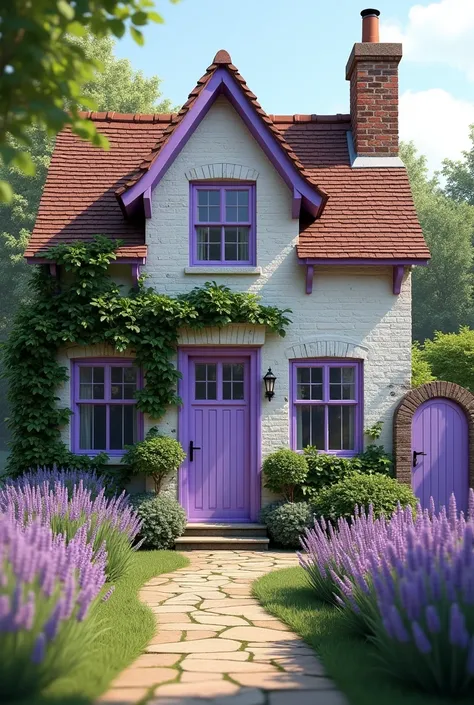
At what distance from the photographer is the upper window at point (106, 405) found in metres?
13.4

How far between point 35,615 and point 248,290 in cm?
904

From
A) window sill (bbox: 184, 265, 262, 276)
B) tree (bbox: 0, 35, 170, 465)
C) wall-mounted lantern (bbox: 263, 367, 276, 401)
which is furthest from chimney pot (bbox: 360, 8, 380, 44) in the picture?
tree (bbox: 0, 35, 170, 465)

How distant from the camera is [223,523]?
42.7 feet

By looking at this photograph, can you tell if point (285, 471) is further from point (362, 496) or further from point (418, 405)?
point (418, 405)

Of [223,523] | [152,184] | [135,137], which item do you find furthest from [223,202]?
[223,523]

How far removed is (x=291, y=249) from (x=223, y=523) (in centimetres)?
443

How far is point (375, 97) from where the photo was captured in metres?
14.3

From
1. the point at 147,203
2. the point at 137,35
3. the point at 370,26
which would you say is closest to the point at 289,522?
the point at 147,203

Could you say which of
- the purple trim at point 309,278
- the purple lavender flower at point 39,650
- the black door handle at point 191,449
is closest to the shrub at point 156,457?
the black door handle at point 191,449

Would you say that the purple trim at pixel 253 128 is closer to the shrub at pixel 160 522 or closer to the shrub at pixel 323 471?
the shrub at pixel 323 471

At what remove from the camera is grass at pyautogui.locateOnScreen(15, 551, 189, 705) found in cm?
486

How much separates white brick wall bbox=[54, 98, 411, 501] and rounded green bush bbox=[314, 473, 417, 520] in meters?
1.50

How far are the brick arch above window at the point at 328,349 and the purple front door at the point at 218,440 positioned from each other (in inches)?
31.8

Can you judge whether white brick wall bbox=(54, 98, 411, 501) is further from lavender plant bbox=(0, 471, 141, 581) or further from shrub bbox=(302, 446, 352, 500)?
lavender plant bbox=(0, 471, 141, 581)
